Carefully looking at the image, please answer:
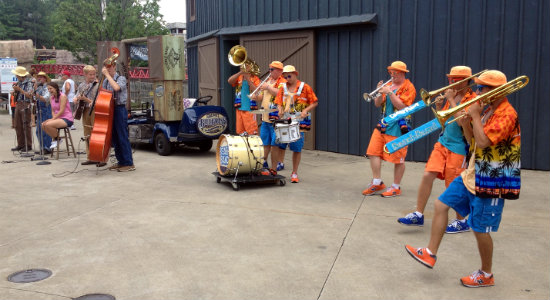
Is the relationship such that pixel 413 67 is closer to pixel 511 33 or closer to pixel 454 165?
pixel 511 33

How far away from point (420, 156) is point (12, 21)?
7193cm

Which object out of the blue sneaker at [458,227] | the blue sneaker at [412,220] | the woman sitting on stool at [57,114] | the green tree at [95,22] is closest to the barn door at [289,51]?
the woman sitting on stool at [57,114]

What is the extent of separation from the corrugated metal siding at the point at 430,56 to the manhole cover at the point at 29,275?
681 cm

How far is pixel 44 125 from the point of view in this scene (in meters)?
9.75

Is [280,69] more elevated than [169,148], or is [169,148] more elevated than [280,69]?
[280,69]

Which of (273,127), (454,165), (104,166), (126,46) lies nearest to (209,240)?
(454,165)

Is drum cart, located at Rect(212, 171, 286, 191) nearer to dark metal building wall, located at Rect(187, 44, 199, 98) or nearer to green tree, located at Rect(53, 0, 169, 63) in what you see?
dark metal building wall, located at Rect(187, 44, 199, 98)

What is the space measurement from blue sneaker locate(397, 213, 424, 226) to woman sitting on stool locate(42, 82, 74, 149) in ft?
23.0

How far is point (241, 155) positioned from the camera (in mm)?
7254

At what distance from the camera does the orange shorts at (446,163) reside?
5258mm

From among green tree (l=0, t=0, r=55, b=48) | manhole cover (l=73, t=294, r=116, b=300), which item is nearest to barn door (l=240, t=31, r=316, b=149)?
manhole cover (l=73, t=294, r=116, b=300)

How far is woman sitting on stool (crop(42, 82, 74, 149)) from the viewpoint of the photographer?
974cm

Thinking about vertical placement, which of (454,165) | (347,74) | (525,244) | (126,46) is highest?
(126,46)

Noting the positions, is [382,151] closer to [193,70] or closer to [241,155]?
[241,155]
